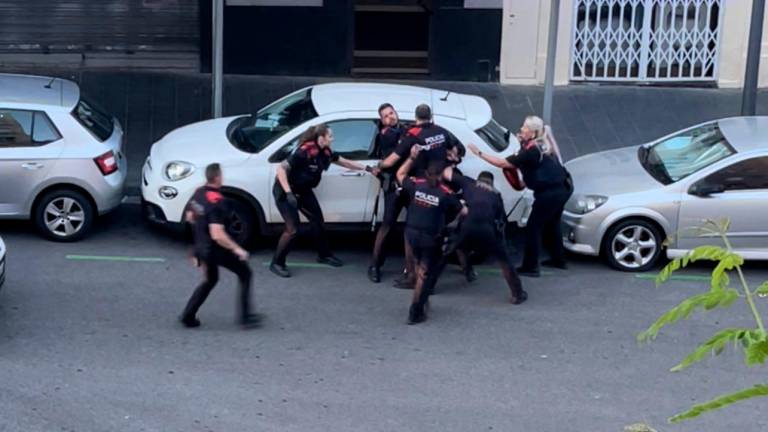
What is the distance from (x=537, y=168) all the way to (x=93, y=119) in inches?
180

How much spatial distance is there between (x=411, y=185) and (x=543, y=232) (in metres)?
1.97

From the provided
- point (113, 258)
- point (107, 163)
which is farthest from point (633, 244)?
point (107, 163)

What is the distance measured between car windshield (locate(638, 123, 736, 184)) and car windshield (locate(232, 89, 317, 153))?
3.50m

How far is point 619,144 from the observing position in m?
15.2

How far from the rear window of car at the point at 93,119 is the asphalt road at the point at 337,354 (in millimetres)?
1170

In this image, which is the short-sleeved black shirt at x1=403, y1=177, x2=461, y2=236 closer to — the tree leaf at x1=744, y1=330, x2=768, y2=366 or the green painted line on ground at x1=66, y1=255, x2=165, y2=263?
the green painted line on ground at x1=66, y1=255, x2=165, y2=263

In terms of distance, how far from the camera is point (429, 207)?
30.0 feet

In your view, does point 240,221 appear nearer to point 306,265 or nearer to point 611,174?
point 306,265

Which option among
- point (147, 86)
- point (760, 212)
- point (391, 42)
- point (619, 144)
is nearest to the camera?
point (760, 212)

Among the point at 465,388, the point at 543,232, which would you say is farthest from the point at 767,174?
the point at 465,388

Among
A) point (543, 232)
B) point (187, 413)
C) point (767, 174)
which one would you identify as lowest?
point (187, 413)

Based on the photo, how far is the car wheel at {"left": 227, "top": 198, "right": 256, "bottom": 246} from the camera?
35.4 feet

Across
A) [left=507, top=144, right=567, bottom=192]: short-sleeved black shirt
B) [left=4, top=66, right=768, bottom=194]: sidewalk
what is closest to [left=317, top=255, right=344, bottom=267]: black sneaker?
[left=507, top=144, right=567, bottom=192]: short-sleeved black shirt

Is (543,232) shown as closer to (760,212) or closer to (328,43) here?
(760,212)
